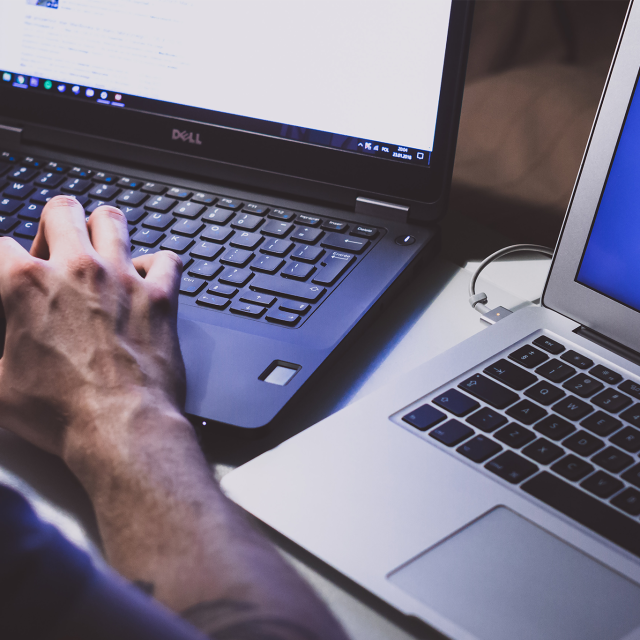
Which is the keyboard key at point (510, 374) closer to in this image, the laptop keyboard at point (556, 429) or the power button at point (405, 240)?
the laptop keyboard at point (556, 429)

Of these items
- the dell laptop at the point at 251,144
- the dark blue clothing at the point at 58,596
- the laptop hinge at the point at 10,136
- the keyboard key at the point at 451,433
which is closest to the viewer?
the dark blue clothing at the point at 58,596

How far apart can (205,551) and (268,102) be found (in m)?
0.46

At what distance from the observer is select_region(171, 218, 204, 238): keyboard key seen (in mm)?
627

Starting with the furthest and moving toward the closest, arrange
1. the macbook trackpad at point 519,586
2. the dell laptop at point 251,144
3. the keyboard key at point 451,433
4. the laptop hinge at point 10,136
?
the laptop hinge at point 10,136, the dell laptop at point 251,144, the keyboard key at point 451,433, the macbook trackpad at point 519,586

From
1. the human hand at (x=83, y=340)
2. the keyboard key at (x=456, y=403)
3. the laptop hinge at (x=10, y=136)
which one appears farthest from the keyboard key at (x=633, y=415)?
the laptop hinge at (x=10, y=136)

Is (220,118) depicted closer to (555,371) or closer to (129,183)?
(129,183)

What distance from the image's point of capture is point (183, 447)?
0.40 meters

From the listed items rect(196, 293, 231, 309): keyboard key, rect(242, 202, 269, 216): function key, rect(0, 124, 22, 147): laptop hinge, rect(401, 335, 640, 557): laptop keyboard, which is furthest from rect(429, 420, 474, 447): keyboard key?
rect(0, 124, 22, 147): laptop hinge

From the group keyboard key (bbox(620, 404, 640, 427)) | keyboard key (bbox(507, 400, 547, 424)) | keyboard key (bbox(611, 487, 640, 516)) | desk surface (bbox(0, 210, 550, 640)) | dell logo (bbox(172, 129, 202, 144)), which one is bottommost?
desk surface (bbox(0, 210, 550, 640))

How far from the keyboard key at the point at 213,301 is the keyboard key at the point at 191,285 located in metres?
0.01

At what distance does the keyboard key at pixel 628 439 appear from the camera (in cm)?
44

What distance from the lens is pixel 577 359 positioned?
0.51m

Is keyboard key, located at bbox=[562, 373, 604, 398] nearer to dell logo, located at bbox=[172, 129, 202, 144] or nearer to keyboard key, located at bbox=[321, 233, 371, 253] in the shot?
keyboard key, located at bbox=[321, 233, 371, 253]

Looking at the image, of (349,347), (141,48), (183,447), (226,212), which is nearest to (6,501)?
(183,447)
